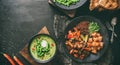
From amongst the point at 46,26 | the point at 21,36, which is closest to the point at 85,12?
the point at 46,26

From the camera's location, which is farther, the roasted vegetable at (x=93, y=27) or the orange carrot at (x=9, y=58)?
the orange carrot at (x=9, y=58)

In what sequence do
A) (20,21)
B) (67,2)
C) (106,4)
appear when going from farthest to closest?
1. (20,21)
2. (67,2)
3. (106,4)

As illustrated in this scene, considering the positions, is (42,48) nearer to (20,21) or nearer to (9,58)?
(9,58)

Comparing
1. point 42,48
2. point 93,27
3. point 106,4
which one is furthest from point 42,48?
point 106,4

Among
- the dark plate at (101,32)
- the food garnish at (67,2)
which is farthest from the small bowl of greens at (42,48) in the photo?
the food garnish at (67,2)

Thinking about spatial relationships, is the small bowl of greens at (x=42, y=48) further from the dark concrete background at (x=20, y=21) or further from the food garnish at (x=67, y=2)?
the food garnish at (x=67, y=2)

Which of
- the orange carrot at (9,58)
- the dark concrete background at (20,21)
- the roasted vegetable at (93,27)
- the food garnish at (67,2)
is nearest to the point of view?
the roasted vegetable at (93,27)

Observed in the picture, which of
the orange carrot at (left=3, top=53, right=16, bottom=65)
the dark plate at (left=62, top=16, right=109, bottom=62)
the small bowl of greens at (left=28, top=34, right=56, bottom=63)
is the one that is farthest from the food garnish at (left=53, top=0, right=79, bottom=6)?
the orange carrot at (left=3, top=53, right=16, bottom=65)
